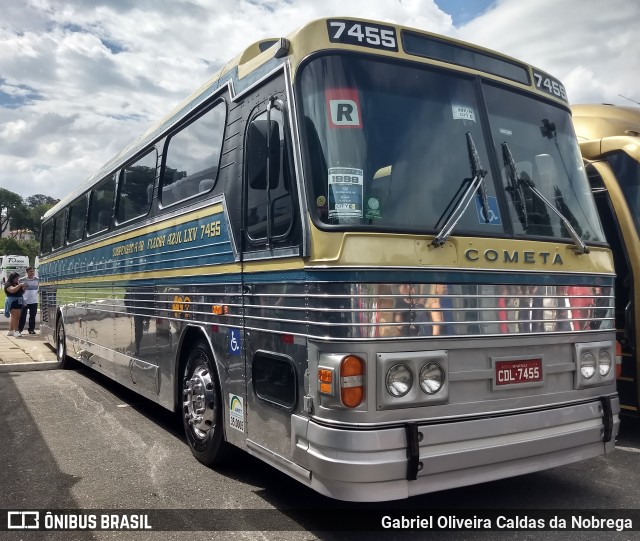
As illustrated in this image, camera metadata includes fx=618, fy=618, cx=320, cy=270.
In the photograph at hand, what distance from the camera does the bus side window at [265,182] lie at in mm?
3967

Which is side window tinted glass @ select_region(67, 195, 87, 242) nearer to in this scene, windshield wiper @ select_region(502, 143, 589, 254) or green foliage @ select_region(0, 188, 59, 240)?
windshield wiper @ select_region(502, 143, 589, 254)

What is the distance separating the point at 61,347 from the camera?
11469 millimetres

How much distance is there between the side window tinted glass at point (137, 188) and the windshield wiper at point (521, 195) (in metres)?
3.93

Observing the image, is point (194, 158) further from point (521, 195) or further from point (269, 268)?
point (521, 195)

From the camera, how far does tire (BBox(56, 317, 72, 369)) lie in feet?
36.7

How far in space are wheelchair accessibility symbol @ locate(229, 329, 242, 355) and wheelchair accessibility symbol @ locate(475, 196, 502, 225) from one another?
192 cm

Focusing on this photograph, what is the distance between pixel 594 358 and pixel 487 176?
1517mm

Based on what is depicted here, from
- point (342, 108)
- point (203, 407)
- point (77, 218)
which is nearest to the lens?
point (342, 108)

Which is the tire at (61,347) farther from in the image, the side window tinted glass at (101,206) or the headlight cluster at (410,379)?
the headlight cluster at (410,379)

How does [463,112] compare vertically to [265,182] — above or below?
above

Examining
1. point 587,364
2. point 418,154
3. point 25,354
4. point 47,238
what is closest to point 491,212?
point 418,154

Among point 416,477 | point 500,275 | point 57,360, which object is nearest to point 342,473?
point 416,477

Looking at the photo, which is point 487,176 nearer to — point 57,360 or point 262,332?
point 262,332

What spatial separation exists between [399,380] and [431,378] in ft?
0.71
